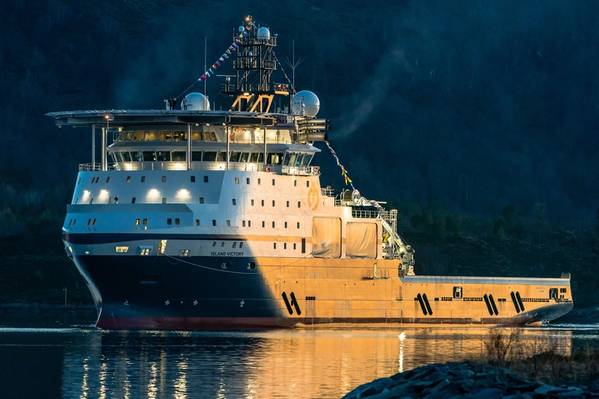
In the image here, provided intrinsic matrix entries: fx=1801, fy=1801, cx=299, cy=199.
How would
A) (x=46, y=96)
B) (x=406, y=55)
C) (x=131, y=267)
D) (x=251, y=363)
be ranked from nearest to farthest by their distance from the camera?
1. (x=251, y=363)
2. (x=131, y=267)
3. (x=46, y=96)
4. (x=406, y=55)

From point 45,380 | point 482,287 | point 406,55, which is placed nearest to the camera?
point 45,380

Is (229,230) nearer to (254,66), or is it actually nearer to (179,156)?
(179,156)

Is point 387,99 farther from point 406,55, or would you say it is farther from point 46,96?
point 46,96

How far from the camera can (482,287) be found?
98.6 meters

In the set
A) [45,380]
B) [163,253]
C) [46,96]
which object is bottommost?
[45,380]

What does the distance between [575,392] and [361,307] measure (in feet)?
174

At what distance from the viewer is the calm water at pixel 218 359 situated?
5222 centimetres

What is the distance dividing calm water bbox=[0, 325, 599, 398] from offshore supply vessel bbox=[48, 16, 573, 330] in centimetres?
300

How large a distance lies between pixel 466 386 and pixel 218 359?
24.3m

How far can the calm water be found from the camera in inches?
2056

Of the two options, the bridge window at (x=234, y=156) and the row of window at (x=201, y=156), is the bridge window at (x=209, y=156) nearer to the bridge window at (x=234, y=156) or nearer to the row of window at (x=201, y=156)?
the row of window at (x=201, y=156)

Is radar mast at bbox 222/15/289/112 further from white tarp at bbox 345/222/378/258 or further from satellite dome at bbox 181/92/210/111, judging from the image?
white tarp at bbox 345/222/378/258

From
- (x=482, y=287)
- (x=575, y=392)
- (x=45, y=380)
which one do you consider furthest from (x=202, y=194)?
(x=575, y=392)

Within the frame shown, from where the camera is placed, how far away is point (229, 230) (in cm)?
8588
